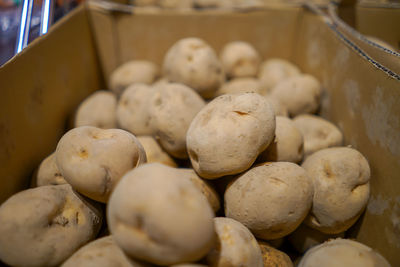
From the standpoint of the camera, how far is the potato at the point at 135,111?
1318 millimetres

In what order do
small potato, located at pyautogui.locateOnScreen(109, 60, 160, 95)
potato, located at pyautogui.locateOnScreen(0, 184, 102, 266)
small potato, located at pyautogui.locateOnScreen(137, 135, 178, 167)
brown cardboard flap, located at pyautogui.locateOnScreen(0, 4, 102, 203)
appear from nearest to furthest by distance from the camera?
1. potato, located at pyautogui.locateOnScreen(0, 184, 102, 266)
2. brown cardboard flap, located at pyautogui.locateOnScreen(0, 4, 102, 203)
3. small potato, located at pyautogui.locateOnScreen(137, 135, 178, 167)
4. small potato, located at pyautogui.locateOnScreen(109, 60, 160, 95)

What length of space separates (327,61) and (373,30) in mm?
486

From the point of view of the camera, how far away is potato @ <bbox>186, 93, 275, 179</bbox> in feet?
2.94

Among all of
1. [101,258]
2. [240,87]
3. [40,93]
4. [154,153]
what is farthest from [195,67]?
[101,258]

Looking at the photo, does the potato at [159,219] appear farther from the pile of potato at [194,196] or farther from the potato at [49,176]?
the potato at [49,176]

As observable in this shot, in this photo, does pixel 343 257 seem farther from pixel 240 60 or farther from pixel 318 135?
pixel 240 60

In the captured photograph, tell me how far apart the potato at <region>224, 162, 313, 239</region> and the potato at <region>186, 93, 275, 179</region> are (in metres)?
0.06

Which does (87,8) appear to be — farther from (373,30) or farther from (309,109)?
(373,30)

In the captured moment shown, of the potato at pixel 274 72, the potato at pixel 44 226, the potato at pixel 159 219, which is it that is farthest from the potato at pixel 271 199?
the potato at pixel 274 72

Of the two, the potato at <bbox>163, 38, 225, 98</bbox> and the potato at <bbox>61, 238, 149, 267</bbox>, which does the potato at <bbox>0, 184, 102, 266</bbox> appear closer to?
the potato at <bbox>61, 238, 149, 267</bbox>

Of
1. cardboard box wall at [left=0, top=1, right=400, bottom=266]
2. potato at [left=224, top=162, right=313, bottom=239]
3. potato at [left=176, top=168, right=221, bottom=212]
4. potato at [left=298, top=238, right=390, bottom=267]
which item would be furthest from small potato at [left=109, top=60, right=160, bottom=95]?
potato at [left=298, top=238, right=390, bottom=267]

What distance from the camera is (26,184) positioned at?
1069mm

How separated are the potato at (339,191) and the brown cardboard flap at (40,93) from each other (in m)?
0.98

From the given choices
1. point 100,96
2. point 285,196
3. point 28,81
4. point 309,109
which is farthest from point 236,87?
point 28,81
